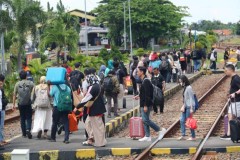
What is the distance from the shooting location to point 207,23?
182 meters

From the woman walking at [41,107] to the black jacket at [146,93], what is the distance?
2.29m

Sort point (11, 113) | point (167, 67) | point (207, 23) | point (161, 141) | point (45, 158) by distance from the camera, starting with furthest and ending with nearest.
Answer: point (207, 23) < point (167, 67) < point (11, 113) < point (161, 141) < point (45, 158)

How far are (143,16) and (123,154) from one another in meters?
64.9

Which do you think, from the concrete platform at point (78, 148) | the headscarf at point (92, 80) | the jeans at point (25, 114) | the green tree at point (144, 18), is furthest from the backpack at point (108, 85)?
the green tree at point (144, 18)

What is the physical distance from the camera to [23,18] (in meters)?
31.4

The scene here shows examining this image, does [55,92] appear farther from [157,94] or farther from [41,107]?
[157,94]

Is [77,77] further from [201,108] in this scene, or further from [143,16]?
[143,16]

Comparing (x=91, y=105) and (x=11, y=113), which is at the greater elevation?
(x=91, y=105)

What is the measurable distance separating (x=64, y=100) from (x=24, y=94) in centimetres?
134

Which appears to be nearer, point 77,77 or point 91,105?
point 91,105

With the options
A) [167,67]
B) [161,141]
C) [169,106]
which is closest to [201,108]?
[169,106]

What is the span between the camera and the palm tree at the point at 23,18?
101ft

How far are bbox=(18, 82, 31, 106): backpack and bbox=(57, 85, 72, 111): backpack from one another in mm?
1112

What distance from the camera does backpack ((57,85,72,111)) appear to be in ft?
44.4
